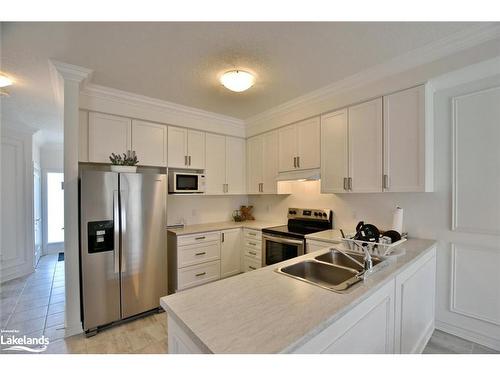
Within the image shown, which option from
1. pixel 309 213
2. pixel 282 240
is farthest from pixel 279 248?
pixel 309 213

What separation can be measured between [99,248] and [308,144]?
106 inches

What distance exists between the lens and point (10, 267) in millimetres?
3740

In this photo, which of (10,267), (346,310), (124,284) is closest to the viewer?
(346,310)

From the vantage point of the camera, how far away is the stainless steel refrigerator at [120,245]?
7.42 feet

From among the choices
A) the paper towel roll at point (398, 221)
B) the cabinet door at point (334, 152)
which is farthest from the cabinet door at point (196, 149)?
the paper towel roll at point (398, 221)

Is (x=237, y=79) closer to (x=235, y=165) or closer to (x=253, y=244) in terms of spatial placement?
(x=235, y=165)

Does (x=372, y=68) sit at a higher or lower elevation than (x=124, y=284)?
higher

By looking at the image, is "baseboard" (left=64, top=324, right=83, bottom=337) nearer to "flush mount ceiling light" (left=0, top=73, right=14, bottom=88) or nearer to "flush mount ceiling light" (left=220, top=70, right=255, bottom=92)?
"flush mount ceiling light" (left=0, top=73, right=14, bottom=88)

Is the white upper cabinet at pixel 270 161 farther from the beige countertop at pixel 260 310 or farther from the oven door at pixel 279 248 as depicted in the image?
the beige countertop at pixel 260 310

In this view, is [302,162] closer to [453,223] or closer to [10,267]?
[453,223]

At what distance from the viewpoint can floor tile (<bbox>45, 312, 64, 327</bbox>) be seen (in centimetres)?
243

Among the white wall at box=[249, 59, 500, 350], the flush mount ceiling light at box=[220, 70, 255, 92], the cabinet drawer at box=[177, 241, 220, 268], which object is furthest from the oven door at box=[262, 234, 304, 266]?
the flush mount ceiling light at box=[220, 70, 255, 92]

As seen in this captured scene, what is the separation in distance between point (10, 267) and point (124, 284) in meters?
2.87

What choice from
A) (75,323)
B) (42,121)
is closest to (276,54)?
(75,323)
